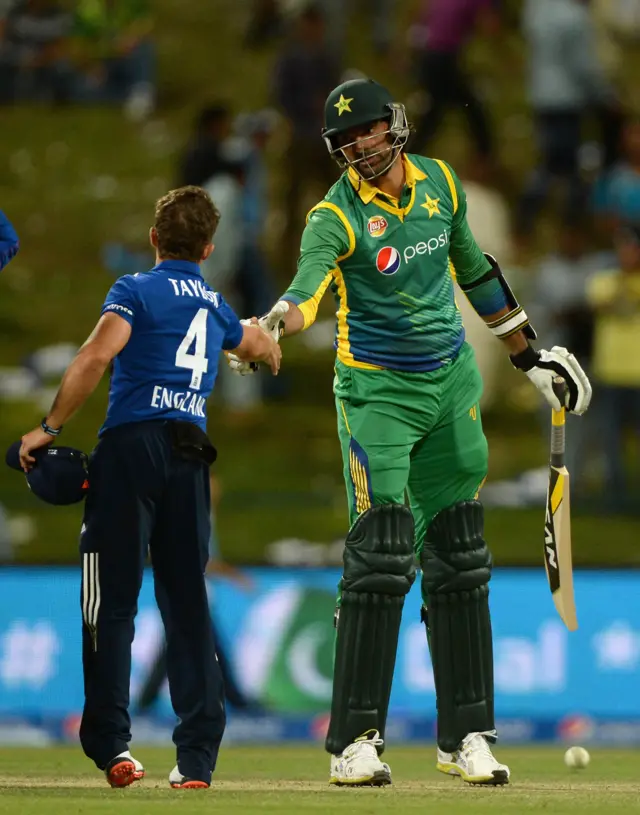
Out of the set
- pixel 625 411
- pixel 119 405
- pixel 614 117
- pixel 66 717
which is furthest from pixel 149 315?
pixel 614 117

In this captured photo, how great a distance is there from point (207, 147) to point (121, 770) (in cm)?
665

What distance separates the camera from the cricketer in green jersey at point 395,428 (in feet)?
19.3

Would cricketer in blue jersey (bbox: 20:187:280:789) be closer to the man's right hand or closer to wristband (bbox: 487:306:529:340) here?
the man's right hand

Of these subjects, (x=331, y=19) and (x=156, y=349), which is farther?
(x=331, y=19)

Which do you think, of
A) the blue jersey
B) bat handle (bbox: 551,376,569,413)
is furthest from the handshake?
bat handle (bbox: 551,376,569,413)

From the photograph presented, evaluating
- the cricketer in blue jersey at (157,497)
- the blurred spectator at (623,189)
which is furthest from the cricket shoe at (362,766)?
the blurred spectator at (623,189)

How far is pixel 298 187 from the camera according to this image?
43.0ft

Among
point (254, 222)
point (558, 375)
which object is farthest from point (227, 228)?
point (558, 375)

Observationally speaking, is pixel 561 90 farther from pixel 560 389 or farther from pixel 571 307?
pixel 560 389

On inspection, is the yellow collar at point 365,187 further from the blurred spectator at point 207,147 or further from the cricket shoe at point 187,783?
the blurred spectator at point 207,147

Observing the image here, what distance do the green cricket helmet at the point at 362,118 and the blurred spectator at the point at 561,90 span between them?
693cm

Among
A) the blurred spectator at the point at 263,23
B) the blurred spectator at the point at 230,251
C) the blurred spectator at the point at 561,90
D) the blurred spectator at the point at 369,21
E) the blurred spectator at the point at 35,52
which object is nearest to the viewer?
the blurred spectator at the point at 230,251

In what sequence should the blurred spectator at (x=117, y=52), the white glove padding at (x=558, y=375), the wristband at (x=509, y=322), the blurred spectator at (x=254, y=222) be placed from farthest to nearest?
the blurred spectator at (x=117, y=52), the blurred spectator at (x=254, y=222), the wristband at (x=509, y=322), the white glove padding at (x=558, y=375)

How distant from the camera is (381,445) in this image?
19.4 ft
